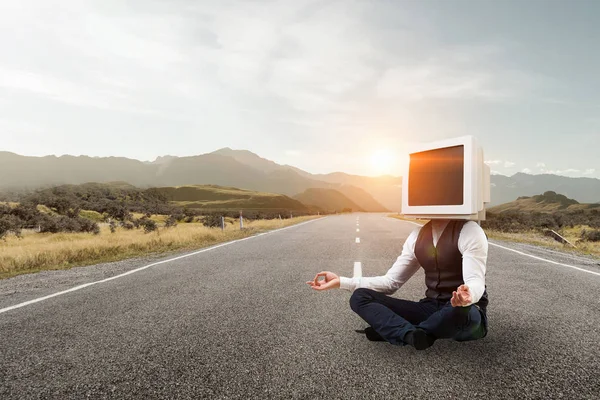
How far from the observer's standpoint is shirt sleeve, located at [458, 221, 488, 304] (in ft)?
9.57

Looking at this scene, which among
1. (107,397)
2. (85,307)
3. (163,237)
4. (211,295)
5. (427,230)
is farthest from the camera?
(163,237)

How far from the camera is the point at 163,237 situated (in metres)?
16.1

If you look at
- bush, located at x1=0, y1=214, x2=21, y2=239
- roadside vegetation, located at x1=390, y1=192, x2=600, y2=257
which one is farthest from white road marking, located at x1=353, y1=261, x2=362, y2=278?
bush, located at x1=0, y1=214, x2=21, y2=239

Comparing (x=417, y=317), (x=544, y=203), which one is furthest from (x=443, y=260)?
(x=544, y=203)

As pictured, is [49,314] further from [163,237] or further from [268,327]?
[163,237]

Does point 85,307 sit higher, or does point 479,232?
point 479,232

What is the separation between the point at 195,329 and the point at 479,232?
2.97 metres

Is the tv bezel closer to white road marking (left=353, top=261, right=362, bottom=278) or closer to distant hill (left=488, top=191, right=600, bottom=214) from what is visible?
white road marking (left=353, top=261, right=362, bottom=278)

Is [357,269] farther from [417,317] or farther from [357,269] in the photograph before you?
[417,317]

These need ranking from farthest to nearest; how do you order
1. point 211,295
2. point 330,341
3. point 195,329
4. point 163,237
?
point 163,237
point 211,295
point 195,329
point 330,341

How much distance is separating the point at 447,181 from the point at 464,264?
65 cm

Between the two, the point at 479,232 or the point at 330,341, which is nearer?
the point at 479,232

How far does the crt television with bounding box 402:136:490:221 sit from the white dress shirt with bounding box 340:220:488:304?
0.53 feet

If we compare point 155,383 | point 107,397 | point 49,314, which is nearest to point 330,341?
point 155,383
